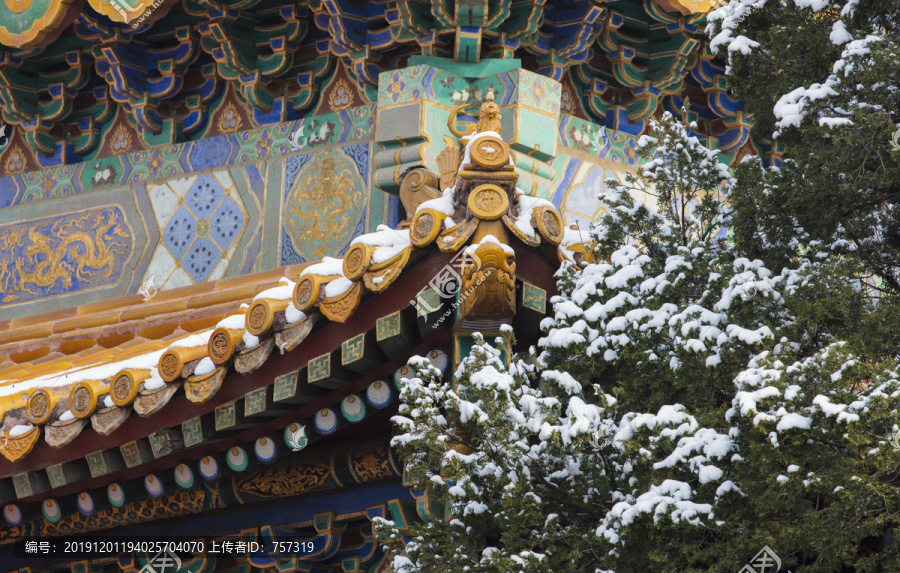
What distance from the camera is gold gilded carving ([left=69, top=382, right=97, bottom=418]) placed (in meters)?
7.35

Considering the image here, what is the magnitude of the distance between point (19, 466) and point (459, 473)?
3163mm

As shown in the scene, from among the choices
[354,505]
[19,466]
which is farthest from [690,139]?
[19,466]

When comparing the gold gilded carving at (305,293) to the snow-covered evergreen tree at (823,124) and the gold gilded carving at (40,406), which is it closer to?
the gold gilded carving at (40,406)

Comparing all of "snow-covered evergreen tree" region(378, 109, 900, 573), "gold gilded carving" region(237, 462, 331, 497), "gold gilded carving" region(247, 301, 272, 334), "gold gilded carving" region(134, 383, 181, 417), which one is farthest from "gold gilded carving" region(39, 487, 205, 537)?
"snow-covered evergreen tree" region(378, 109, 900, 573)

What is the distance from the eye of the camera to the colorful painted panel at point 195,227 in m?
9.37

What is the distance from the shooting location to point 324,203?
357 inches

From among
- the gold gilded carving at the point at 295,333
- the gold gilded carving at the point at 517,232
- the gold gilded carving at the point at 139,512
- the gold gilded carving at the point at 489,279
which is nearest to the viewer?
the gold gilded carving at the point at 489,279

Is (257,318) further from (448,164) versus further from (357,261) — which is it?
(448,164)

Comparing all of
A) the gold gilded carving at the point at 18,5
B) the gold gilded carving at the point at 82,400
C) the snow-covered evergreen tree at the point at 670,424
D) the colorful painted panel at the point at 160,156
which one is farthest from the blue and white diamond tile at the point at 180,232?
the snow-covered evergreen tree at the point at 670,424

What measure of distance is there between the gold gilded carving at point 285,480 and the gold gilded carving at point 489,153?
2116mm

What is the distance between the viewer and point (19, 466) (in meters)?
7.82

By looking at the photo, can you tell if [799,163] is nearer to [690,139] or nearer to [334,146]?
[690,139]

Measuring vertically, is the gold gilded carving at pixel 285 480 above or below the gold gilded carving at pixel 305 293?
below

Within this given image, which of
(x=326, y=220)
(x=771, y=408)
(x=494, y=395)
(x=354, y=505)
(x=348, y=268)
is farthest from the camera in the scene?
(x=326, y=220)
